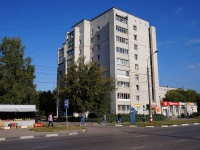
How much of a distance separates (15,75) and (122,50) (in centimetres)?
2842

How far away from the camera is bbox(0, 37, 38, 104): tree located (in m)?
39.3

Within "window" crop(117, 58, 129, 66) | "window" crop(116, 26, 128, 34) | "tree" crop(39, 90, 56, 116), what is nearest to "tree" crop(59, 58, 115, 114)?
"window" crop(117, 58, 129, 66)

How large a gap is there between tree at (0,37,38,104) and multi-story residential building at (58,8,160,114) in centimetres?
2074

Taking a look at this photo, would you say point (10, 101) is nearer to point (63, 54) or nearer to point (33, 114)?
point (33, 114)

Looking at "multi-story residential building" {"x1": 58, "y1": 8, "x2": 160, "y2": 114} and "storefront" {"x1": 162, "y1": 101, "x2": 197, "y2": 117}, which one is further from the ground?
"multi-story residential building" {"x1": 58, "y1": 8, "x2": 160, "y2": 114}

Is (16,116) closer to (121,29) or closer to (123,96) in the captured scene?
(123,96)

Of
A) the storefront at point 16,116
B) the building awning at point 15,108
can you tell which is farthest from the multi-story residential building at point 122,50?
the storefront at point 16,116

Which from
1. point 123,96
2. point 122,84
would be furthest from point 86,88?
point 122,84

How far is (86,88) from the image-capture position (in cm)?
4172

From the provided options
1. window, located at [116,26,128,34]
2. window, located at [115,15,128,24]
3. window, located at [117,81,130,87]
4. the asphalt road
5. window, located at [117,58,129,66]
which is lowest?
the asphalt road

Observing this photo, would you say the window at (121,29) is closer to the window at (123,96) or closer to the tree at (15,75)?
the window at (123,96)

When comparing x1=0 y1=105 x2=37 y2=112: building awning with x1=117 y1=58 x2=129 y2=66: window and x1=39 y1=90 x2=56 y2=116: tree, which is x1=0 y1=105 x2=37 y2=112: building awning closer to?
x1=117 y1=58 x2=129 y2=66: window

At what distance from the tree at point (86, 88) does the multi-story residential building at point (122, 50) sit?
12.0 meters

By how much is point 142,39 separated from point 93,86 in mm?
29514
